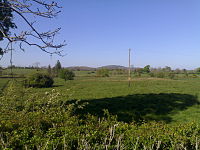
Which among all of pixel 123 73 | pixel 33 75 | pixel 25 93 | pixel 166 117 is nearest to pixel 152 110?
pixel 166 117

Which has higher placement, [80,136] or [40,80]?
[40,80]

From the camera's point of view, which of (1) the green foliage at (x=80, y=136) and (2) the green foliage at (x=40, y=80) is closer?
(1) the green foliage at (x=80, y=136)

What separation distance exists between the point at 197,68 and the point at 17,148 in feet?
243

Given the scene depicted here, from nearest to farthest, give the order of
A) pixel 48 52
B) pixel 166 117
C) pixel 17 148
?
1. pixel 17 148
2. pixel 48 52
3. pixel 166 117

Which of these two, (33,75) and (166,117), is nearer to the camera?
(166,117)

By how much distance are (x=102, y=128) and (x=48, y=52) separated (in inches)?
73.3

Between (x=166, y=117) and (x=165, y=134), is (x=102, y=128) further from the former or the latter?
(x=166, y=117)

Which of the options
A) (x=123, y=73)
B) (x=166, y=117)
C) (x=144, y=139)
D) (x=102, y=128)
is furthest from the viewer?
(x=123, y=73)

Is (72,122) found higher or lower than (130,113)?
higher

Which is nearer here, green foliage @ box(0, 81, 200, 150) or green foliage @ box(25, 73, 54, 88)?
green foliage @ box(0, 81, 200, 150)

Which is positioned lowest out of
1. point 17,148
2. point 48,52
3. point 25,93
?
point 17,148

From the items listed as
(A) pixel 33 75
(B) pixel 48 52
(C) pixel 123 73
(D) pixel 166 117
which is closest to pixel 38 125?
(B) pixel 48 52

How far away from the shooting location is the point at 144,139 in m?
2.69

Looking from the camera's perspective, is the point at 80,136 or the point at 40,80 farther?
the point at 40,80
